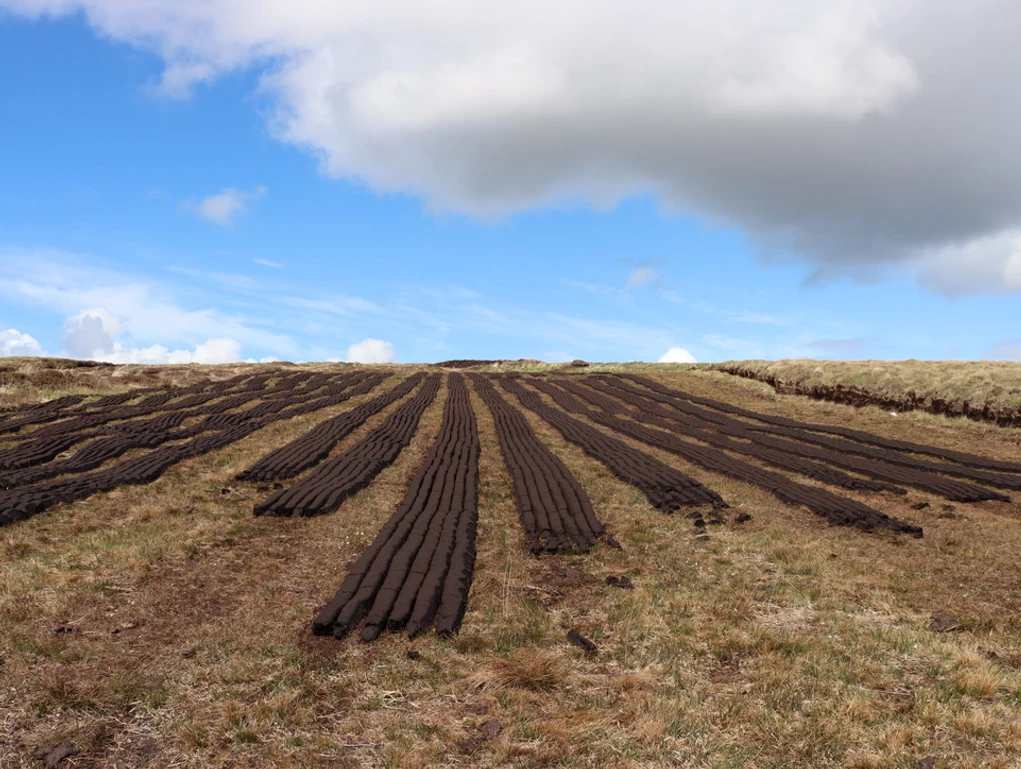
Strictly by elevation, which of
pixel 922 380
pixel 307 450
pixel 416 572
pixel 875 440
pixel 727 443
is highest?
pixel 922 380

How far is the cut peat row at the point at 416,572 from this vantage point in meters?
8.78

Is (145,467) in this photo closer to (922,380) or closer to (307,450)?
(307,450)

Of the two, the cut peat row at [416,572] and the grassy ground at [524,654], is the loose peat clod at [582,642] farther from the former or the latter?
the cut peat row at [416,572]

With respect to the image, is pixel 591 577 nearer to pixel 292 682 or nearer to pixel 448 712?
pixel 448 712

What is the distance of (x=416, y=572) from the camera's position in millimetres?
10234

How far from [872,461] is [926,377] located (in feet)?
53.9

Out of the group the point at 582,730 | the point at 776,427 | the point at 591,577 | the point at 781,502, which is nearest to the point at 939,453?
the point at 776,427

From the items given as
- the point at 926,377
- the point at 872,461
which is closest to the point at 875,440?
the point at 872,461

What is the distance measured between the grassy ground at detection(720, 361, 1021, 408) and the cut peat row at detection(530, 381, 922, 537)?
16.0 meters

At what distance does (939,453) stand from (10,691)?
91.2 feet

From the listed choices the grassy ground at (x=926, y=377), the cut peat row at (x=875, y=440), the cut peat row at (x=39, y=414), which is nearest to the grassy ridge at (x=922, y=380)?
the grassy ground at (x=926, y=377)

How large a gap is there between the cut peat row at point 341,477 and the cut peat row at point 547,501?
14.3 feet

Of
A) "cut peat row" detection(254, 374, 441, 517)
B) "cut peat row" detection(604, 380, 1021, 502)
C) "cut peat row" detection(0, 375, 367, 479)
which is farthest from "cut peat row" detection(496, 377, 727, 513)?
"cut peat row" detection(0, 375, 367, 479)

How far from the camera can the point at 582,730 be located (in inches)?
256
